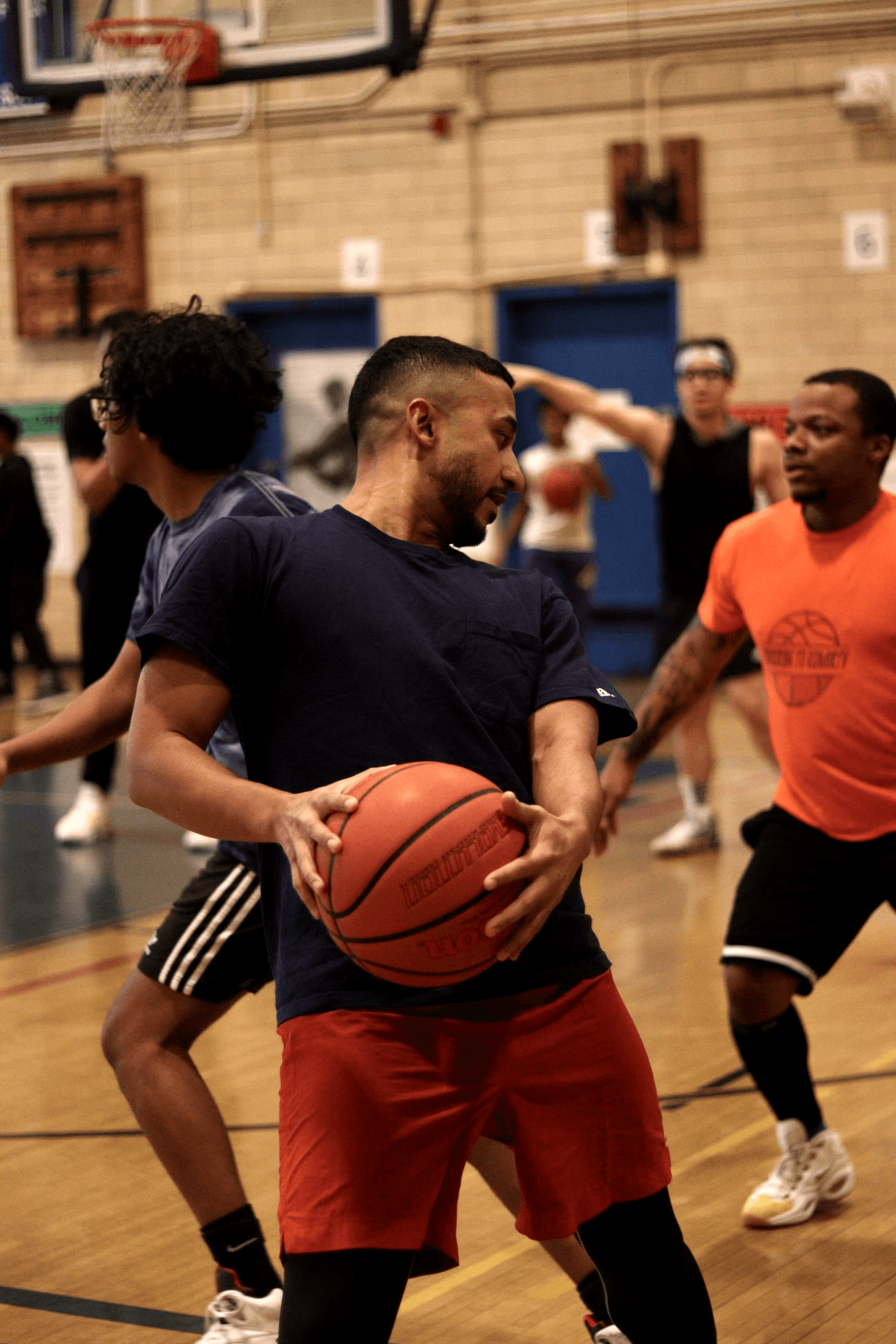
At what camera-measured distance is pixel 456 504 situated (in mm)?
2275

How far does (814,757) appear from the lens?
3.62 meters

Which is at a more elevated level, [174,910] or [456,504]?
[456,504]

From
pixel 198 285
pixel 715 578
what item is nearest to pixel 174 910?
pixel 715 578

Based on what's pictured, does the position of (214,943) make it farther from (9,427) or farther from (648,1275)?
(9,427)

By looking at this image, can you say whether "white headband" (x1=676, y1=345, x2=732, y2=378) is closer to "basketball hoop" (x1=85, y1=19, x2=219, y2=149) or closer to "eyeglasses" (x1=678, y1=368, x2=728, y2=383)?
"eyeglasses" (x1=678, y1=368, x2=728, y2=383)

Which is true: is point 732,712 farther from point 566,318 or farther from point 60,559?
point 60,559

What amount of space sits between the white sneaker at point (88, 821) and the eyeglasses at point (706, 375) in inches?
118

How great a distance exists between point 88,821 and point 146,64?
4.64 metres

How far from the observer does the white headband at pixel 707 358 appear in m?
6.97

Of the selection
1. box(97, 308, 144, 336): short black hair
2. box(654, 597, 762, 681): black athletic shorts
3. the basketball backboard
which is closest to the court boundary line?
box(97, 308, 144, 336): short black hair

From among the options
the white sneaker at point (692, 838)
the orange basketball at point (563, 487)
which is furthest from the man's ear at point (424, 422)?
the orange basketball at point (563, 487)

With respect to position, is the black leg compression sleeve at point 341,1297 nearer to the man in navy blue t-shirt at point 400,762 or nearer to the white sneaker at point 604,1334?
the man in navy blue t-shirt at point 400,762

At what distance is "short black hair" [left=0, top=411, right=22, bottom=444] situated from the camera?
479 inches

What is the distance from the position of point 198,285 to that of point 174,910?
1049 cm
